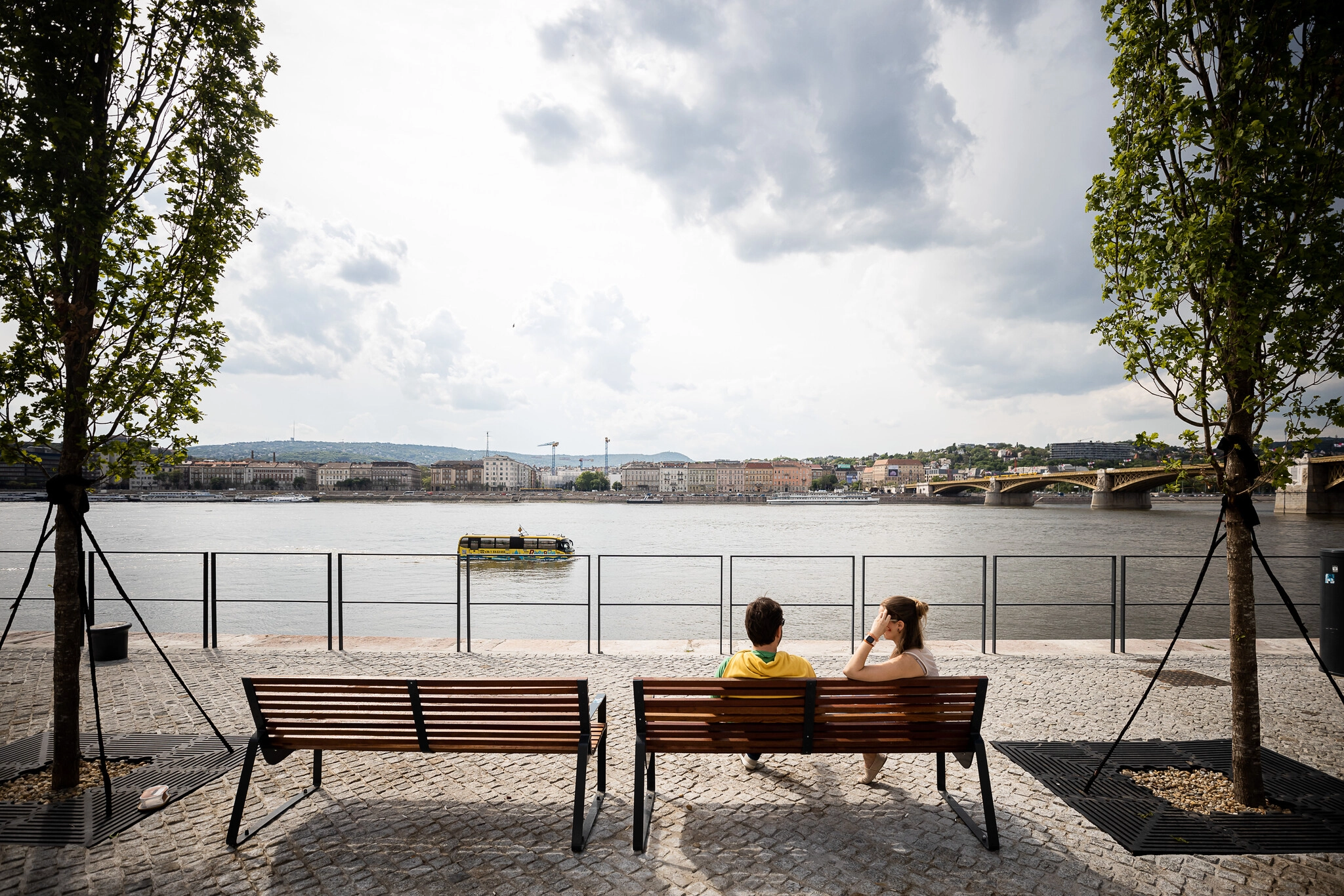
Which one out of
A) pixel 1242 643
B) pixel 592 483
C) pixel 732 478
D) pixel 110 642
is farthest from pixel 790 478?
pixel 1242 643

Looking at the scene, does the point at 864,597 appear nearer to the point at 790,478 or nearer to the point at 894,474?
the point at 790,478

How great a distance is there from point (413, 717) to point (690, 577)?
20.9 metres

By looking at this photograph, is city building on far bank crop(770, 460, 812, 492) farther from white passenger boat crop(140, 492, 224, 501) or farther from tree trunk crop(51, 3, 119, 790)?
tree trunk crop(51, 3, 119, 790)

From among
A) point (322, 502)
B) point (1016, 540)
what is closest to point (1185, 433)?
point (1016, 540)

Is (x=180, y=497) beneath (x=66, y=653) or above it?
beneath

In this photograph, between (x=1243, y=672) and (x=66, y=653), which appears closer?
(x=1243, y=672)

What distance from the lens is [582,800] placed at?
3193 mm

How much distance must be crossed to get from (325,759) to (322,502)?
119527 millimetres

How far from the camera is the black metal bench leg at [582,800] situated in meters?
3.19

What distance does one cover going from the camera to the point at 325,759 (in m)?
4.29

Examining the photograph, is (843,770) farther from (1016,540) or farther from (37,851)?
(1016,540)

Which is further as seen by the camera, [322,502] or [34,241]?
[322,502]

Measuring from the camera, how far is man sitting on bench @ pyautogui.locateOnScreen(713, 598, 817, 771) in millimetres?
3604

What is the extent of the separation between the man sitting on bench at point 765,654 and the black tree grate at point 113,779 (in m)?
3.10
